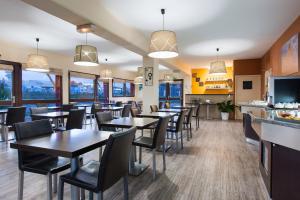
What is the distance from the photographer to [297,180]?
5.90 feet

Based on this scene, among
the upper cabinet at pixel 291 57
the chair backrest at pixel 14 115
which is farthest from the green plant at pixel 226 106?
the chair backrest at pixel 14 115

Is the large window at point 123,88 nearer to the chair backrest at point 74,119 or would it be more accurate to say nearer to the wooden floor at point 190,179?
the chair backrest at point 74,119

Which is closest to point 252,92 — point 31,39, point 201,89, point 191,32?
point 201,89

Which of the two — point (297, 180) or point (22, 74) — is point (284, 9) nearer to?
point (297, 180)

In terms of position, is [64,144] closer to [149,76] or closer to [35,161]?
[35,161]

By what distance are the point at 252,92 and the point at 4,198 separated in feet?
29.8

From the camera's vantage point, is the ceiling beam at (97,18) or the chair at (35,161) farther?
the ceiling beam at (97,18)

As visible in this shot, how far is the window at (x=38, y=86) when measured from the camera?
6835 millimetres

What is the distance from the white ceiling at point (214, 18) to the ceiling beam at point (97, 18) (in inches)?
6.3

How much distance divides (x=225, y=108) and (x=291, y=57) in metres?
4.83

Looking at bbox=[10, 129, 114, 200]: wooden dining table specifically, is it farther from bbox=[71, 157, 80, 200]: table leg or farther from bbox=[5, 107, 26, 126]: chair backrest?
bbox=[5, 107, 26, 126]: chair backrest

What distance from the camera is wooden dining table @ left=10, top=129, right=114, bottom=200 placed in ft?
5.13

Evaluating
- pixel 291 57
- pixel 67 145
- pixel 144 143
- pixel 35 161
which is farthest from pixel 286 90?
pixel 35 161

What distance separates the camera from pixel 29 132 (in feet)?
6.85
